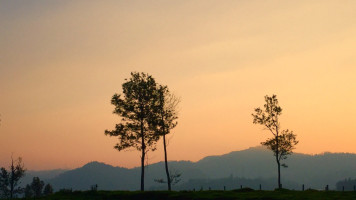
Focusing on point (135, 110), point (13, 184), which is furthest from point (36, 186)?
point (135, 110)

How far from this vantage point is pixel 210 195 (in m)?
57.4

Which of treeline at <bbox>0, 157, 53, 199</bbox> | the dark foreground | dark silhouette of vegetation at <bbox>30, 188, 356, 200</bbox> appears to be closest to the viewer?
dark silhouette of vegetation at <bbox>30, 188, 356, 200</bbox>

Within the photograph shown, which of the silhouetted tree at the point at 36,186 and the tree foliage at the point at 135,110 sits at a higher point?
the tree foliage at the point at 135,110

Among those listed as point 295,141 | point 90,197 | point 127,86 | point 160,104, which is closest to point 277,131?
point 295,141

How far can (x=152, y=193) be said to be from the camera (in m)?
61.5

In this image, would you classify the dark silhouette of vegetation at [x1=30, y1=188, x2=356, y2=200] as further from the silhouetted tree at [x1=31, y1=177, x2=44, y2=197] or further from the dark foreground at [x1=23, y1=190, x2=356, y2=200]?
the silhouetted tree at [x1=31, y1=177, x2=44, y2=197]

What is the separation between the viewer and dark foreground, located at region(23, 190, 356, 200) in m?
52.2

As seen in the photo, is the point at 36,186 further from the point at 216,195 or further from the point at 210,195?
the point at 216,195

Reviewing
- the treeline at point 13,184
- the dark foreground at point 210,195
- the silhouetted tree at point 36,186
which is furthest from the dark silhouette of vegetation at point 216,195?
the silhouetted tree at point 36,186

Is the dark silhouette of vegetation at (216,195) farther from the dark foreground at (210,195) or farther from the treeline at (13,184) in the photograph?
the treeline at (13,184)

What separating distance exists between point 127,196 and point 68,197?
10.5 metres

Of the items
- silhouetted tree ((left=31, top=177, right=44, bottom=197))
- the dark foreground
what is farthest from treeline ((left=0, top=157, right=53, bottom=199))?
the dark foreground

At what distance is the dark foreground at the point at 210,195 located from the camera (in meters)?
52.2

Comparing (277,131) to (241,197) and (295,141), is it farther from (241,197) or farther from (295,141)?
(241,197)
